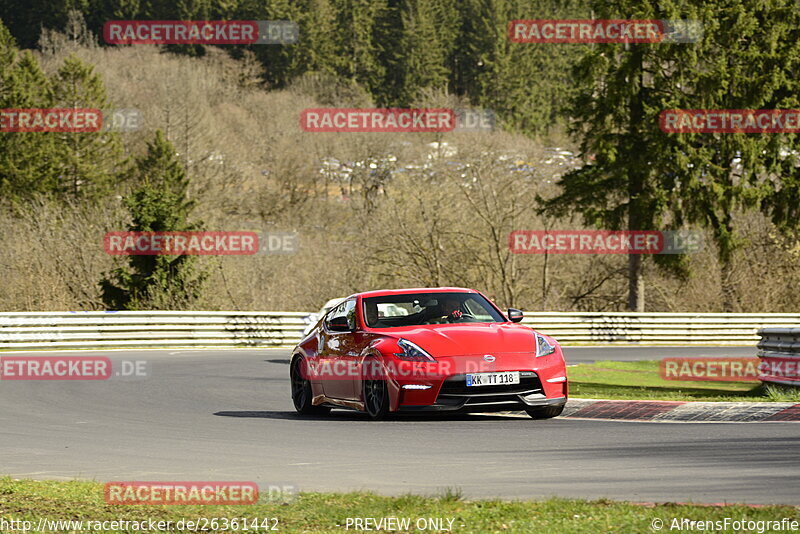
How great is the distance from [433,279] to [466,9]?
95.5 m

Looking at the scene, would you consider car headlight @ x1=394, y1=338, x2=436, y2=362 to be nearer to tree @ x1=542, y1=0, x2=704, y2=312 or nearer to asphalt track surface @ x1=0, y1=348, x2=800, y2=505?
asphalt track surface @ x1=0, y1=348, x2=800, y2=505

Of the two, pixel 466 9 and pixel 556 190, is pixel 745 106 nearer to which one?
pixel 556 190

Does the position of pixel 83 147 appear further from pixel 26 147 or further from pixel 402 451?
pixel 402 451

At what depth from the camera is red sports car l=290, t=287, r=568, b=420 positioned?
43.7ft

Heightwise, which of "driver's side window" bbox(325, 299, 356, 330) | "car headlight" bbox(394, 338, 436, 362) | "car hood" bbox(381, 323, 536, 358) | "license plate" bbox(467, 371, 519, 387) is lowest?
"license plate" bbox(467, 371, 519, 387)

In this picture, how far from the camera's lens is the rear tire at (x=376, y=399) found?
543 inches

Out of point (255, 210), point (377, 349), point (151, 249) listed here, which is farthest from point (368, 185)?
point (377, 349)

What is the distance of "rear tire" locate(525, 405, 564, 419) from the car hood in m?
0.76

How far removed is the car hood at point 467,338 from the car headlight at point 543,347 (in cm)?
6

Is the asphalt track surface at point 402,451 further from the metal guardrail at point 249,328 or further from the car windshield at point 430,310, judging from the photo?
the metal guardrail at point 249,328

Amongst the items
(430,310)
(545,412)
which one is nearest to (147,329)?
(430,310)

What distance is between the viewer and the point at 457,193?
53188mm

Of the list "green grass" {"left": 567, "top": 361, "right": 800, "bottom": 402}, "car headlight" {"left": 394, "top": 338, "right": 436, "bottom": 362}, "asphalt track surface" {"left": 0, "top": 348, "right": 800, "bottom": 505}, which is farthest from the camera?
"green grass" {"left": 567, "top": 361, "right": 800, "bottom": 402}

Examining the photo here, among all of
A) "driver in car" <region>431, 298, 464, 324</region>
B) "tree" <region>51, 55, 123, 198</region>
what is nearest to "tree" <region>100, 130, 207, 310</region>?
"driver in car" <region>431, 298, 464, 324</region>
